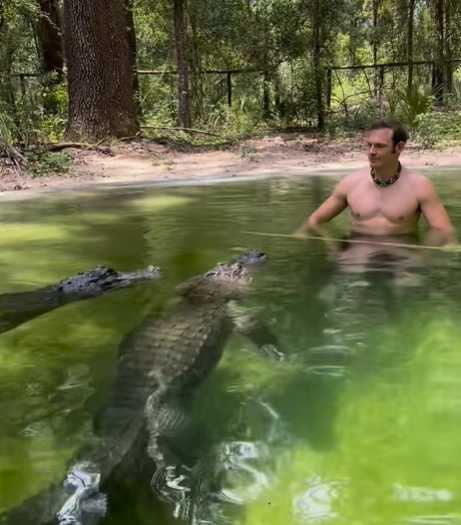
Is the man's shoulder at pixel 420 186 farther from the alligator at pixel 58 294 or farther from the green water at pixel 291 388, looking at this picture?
the alligator at pixel 58 294

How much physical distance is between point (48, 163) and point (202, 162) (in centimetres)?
197

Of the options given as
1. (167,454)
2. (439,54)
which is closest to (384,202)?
(167,454)

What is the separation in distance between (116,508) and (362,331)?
1.56m

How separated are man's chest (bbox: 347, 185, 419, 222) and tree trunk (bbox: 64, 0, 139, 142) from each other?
602 cm

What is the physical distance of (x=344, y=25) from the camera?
14234 mm

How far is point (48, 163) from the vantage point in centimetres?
823

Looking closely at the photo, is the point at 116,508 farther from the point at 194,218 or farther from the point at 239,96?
the point at 239,96

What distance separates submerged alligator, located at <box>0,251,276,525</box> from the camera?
5.33 feet

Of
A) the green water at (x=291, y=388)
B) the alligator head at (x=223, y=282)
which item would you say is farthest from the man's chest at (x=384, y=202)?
the alligator head at (x=223, y=282)

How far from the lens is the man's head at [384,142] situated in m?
4.11

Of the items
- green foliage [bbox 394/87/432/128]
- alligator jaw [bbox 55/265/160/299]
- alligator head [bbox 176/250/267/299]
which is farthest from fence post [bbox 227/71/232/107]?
alligator jaw [bbox 55/265/160/299]

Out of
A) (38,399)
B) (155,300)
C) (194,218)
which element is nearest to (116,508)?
Result: (38,399)

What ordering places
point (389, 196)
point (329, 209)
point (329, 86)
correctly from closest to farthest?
point (389, 196)
point (329, 209)
point (329, 86)

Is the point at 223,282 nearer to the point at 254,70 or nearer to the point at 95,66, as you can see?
the point at 95,66
